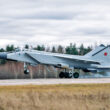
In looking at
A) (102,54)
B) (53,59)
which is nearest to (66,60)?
(53,59)

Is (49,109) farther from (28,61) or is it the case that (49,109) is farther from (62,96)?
(28,61)

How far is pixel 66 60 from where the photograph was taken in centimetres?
3212

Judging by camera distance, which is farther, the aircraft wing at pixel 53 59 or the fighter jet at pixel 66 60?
the aircraft wing at pixel 53 59

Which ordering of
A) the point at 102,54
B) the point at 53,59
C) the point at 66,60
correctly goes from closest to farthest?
1. the point at 53,59
2. the point at 66,60
3. the point at 102,54

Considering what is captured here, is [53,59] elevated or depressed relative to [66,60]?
elevated

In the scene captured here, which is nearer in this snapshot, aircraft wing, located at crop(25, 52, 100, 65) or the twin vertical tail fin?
aircraft wing, located at crop(25, 52, 100, 65)

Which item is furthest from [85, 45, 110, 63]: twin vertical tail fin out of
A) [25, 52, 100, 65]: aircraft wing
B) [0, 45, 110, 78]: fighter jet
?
[25, 52, 100, 65]: aircraft wing

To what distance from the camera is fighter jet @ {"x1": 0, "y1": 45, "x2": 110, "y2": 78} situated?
30.4 metres

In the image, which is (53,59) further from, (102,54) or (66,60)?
(102,54)

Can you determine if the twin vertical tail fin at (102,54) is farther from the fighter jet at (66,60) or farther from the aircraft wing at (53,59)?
the aircraft wing at (53,59)

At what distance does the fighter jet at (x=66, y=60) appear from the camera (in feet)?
99.6

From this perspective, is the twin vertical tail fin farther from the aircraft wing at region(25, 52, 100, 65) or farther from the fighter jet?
the aircraft wing at region(25, 52, 100, 65)

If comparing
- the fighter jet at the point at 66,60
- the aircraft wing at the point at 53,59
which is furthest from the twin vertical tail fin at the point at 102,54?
the aircraft wing at the point at 53,59

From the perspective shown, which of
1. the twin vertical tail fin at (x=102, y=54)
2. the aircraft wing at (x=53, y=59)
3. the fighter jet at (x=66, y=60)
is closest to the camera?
the fighter jet at (x=66, y=60)
